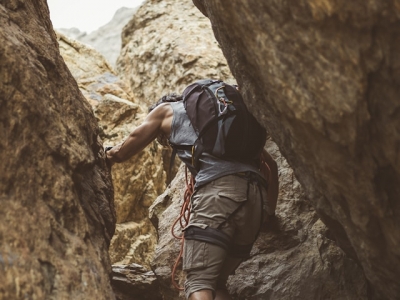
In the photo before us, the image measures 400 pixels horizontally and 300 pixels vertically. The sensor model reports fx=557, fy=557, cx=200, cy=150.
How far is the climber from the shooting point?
190 inches

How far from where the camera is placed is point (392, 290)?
173 inches

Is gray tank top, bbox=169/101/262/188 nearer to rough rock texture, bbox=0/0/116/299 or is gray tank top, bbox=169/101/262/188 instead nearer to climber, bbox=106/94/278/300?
climber, bbox=106/94/278/300

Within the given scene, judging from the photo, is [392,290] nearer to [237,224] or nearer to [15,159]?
[237,224]

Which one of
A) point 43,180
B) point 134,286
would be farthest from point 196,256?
point 134,286

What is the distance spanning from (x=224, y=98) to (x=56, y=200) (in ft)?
6.37

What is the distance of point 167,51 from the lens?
13766 millimetres

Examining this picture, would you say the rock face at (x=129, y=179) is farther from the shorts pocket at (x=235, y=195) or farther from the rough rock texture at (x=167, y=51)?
the shorts pocket at (x=235, y=195)

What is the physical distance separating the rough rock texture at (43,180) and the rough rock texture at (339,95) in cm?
142

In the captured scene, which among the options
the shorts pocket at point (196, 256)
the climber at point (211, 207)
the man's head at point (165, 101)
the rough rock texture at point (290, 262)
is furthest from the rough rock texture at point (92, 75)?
the shorts pocket at point (196, 256)

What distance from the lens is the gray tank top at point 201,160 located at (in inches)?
199

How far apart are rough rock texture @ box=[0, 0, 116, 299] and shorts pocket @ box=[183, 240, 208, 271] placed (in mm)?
727

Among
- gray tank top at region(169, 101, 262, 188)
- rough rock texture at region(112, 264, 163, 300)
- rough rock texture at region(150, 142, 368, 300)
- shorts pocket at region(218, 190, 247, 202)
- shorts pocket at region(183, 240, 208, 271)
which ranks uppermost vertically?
gray tank top at region(169, 101, 262, 188)

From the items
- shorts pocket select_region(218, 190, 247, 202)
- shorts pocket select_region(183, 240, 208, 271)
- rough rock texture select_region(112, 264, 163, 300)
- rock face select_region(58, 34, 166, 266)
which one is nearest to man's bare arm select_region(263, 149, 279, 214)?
shorts pocket select_region(218, 190, 247, 202)

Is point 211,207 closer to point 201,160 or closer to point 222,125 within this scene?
point 201,160
